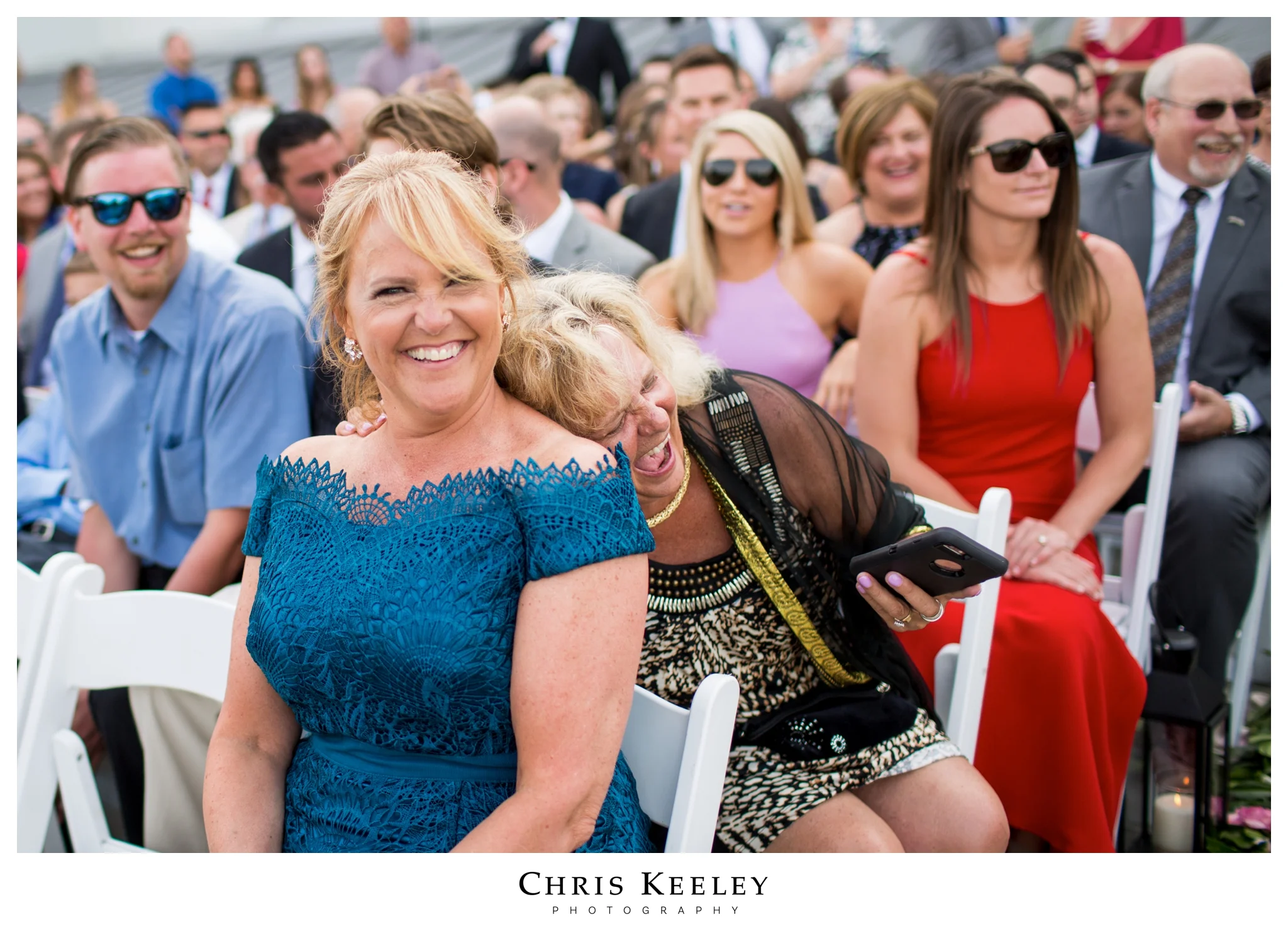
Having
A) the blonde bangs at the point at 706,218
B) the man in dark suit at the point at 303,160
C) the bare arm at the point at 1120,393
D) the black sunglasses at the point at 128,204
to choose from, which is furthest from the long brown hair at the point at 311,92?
the bare arm at the point at 1120,393

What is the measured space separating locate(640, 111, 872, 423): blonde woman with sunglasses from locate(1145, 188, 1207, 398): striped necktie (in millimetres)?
893

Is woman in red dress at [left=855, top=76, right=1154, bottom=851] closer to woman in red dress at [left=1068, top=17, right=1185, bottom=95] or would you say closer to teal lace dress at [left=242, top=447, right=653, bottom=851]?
teal lace dress at [left=242, top=447, right=653, bottom=851]

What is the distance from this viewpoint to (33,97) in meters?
10.7

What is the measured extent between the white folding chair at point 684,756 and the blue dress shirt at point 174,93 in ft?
26.4

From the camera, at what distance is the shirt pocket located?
285 cm

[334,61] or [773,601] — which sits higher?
[334,61]

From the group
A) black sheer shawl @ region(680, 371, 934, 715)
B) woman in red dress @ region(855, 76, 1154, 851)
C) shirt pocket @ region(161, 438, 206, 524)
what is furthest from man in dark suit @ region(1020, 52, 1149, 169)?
shirt pocket @ region(161, 438, 206, 524)

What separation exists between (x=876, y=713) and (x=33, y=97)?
37.1 ft

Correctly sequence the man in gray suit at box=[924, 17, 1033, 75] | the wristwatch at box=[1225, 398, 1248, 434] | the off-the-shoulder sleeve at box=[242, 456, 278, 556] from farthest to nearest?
the man in gray suit at box=[924, 17, 1033, 75] < the wristwatch at box=[1225, 398, 1248, 434] < the off-the-shoulder sleeve at box=[242, 456, 278, 556]

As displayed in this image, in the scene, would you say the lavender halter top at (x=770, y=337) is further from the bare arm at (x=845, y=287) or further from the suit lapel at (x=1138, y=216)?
the suit lapel at (x=1138, y=216)

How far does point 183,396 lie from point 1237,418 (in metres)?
2.93

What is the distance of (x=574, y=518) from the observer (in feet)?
4.83
